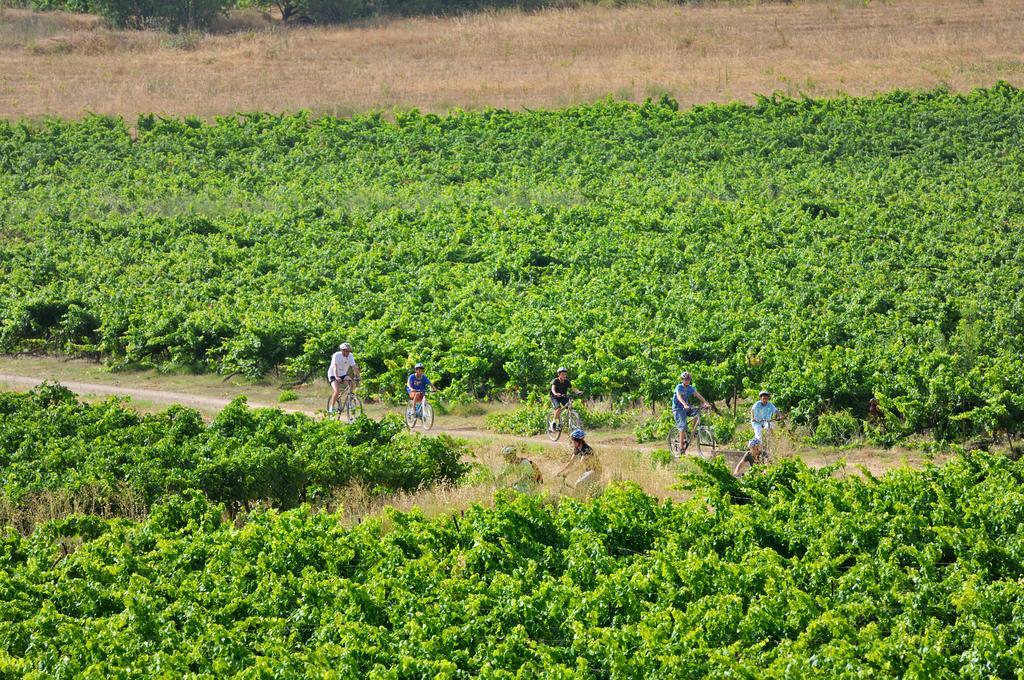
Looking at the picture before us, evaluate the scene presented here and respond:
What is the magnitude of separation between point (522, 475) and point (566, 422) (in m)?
3.69

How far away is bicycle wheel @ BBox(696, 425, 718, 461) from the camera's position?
23.0 meters

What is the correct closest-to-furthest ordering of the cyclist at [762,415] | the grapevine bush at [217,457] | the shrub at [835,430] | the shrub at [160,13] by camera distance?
the grapevine bush at [217,457], the cyclist at [762,415], the shrub at [835,430], the shrub at [160,13]

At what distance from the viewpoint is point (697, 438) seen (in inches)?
913

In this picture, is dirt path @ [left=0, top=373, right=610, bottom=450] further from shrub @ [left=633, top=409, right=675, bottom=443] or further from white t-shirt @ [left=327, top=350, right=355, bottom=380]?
shrub @ [left=633, top=409, right=675, bottom=443]

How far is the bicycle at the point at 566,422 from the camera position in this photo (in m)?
24.4

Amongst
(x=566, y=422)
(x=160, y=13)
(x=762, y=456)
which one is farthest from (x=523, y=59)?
(x=762, y=456)

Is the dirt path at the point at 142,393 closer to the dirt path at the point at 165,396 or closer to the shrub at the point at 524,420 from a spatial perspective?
the dirt path at the point at 165,396

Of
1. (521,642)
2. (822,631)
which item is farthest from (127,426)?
(822,631)

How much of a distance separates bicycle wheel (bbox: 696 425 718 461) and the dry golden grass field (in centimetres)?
3067

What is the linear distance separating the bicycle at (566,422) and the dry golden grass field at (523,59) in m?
29.5

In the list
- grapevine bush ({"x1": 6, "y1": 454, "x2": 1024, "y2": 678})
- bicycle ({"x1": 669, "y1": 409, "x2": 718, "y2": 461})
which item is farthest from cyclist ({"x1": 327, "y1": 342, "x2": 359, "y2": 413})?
grapevine bush ({"x1": 6, "y1": 454, "x2": 1024, "y2": 678})

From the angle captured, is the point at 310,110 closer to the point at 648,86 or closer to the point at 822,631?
the point at 648,86

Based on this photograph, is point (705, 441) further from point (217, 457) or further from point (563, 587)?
point (563, 587)

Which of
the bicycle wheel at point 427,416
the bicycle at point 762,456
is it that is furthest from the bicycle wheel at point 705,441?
the bicycle wheel at point 427,416
